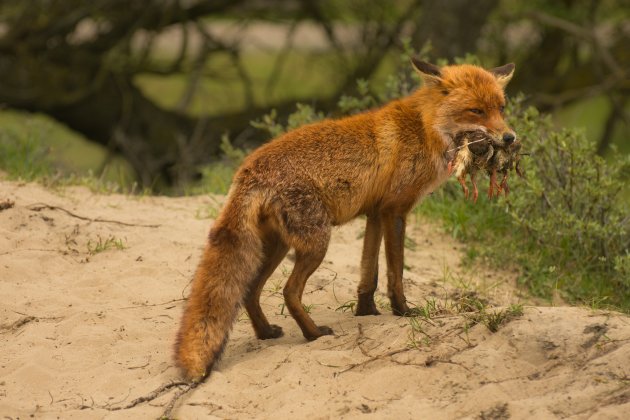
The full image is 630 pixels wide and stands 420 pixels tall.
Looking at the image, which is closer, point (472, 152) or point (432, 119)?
point (472, 152)

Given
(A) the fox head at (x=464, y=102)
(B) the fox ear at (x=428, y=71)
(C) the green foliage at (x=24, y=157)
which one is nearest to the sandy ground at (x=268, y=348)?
(C) the green foliage at (x=24, y=157)

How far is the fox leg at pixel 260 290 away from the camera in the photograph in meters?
5.81

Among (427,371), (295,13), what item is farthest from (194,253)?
(295,13)

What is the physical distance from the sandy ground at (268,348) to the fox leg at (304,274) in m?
0.12

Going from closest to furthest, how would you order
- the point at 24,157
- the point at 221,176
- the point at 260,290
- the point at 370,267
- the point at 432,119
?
the point at 260,290 < the point at 370,267 < the point at 432,119 < the point at 24,157 < the point at 221,176

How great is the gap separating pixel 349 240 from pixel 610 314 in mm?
3153

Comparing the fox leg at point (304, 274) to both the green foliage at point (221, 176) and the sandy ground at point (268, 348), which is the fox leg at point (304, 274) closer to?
the sandy ground at point (268, 348)

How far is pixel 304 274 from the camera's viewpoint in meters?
5.61

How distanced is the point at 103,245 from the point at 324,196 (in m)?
2.21

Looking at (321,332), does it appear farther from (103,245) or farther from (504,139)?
(103,245)

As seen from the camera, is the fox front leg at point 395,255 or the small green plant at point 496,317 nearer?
the small green plant at point 496,317

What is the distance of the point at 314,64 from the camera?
14219 millimetres

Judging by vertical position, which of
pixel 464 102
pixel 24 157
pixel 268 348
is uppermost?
pixel 464 102

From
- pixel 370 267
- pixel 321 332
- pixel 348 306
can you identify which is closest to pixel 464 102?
pixel 370 267
